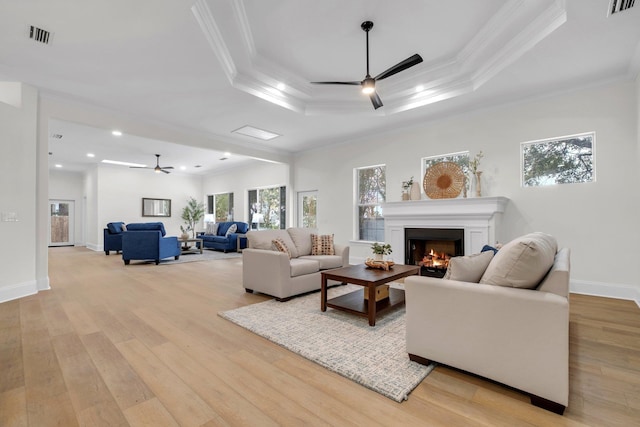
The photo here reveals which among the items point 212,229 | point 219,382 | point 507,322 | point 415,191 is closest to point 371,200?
point 415,191

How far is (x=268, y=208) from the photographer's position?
943 centimetres

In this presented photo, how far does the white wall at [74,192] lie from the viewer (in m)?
10.3

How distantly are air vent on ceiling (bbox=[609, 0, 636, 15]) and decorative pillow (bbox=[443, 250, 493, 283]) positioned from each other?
263cm

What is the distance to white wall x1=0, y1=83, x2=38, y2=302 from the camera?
365 centimetres

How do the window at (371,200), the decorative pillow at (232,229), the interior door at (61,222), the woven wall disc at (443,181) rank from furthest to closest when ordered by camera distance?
the interior door at (61,222) → the decorative pillow at (232,229) → the window at (371,200) → the woven wall disc at (443,181)

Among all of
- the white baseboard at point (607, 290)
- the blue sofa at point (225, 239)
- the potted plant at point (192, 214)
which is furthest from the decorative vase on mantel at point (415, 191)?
the potted plant at point (192, 214)

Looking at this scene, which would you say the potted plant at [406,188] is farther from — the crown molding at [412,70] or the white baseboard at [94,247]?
the white baseboard at [94,247]

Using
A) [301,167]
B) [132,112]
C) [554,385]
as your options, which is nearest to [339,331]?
[554,385]

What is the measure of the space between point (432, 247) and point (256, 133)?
4183mm

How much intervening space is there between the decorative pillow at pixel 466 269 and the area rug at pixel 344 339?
667mm

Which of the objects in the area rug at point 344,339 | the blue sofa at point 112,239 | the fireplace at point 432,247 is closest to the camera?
the area rug at point 344,339

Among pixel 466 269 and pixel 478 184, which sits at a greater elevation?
pixel 478 184

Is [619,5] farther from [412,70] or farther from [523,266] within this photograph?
[523,266]

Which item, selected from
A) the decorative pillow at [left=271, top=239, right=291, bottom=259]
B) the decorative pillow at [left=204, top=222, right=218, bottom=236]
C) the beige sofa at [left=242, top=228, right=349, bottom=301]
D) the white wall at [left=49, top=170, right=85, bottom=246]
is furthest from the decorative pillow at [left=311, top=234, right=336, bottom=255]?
the white wall at [left=49, top=170, right=85, bottom=246]
